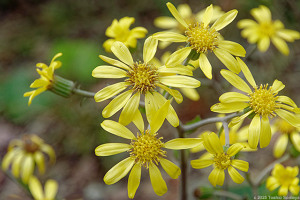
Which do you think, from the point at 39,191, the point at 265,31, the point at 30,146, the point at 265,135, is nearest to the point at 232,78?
the point at 265,135

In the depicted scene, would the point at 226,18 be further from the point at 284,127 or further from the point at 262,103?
the point at 284,127

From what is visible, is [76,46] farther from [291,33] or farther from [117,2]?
[291,33]

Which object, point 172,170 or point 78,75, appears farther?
point 78,75

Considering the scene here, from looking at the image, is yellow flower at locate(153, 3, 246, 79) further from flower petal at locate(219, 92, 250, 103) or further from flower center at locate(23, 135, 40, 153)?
flower center at locate(23, 135, 40, 153)

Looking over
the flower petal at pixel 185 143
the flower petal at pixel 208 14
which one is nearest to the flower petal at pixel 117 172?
the flower petal at pixel 185 143

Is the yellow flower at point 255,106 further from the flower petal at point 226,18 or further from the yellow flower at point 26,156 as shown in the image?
the yellow flower at point 26,156

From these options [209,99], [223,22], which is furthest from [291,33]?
[223,22]

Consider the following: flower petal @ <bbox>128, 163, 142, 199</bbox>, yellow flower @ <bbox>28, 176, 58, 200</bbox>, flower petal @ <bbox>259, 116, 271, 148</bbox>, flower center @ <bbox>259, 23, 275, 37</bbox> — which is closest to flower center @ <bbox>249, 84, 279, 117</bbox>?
flower petal @ <bbox>259, 116, 271, 148</bbox>
